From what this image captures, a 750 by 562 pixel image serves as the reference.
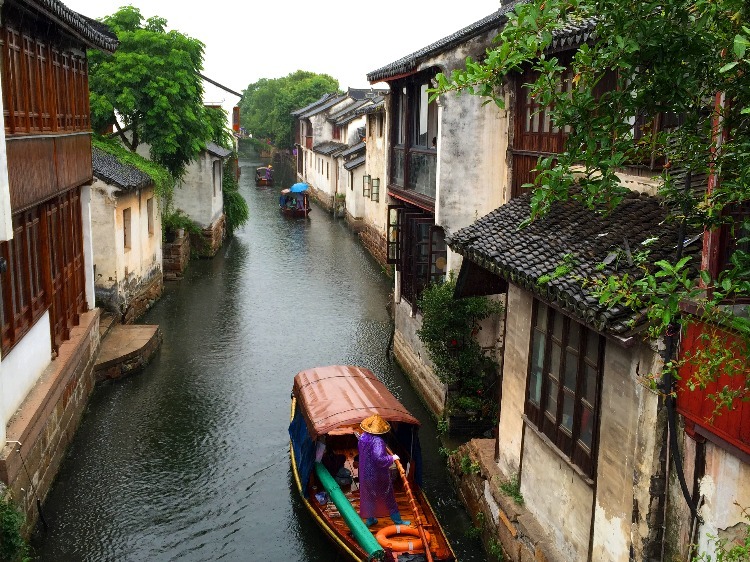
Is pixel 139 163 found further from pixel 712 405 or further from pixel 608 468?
pixel 712 405

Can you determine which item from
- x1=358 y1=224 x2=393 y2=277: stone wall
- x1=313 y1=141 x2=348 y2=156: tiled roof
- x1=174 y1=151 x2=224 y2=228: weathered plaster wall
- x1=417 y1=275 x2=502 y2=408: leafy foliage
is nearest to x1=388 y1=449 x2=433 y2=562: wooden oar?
x1=417 y1=275 x2=502 y2=408: leafy foliage

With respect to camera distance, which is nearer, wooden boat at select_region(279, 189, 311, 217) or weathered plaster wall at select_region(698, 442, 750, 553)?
weathered plaster wall at select_region(698, 442, 750, 553)

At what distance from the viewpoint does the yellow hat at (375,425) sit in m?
11.0

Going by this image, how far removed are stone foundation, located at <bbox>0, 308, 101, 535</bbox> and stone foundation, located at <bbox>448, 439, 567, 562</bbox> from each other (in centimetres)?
635

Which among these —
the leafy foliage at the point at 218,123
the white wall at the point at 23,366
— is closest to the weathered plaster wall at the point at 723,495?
the white wall at the point at 23,366

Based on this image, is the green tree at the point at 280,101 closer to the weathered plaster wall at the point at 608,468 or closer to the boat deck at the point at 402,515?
the boat deck at the point at 402,515

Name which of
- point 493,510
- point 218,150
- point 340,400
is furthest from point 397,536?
point 218,150

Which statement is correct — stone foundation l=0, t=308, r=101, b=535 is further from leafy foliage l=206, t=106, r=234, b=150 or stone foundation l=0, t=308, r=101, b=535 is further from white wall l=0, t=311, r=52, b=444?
leafy foliage l=206, t=106, r=234, b=150

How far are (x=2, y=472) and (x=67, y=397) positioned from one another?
4.48 meters

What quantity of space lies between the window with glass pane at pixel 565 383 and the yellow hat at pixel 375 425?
218 cm

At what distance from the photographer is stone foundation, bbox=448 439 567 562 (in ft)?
30.6

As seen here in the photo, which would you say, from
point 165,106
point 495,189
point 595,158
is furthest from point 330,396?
point 165,106

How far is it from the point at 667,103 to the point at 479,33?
27.9 ft

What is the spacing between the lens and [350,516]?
417 inches
